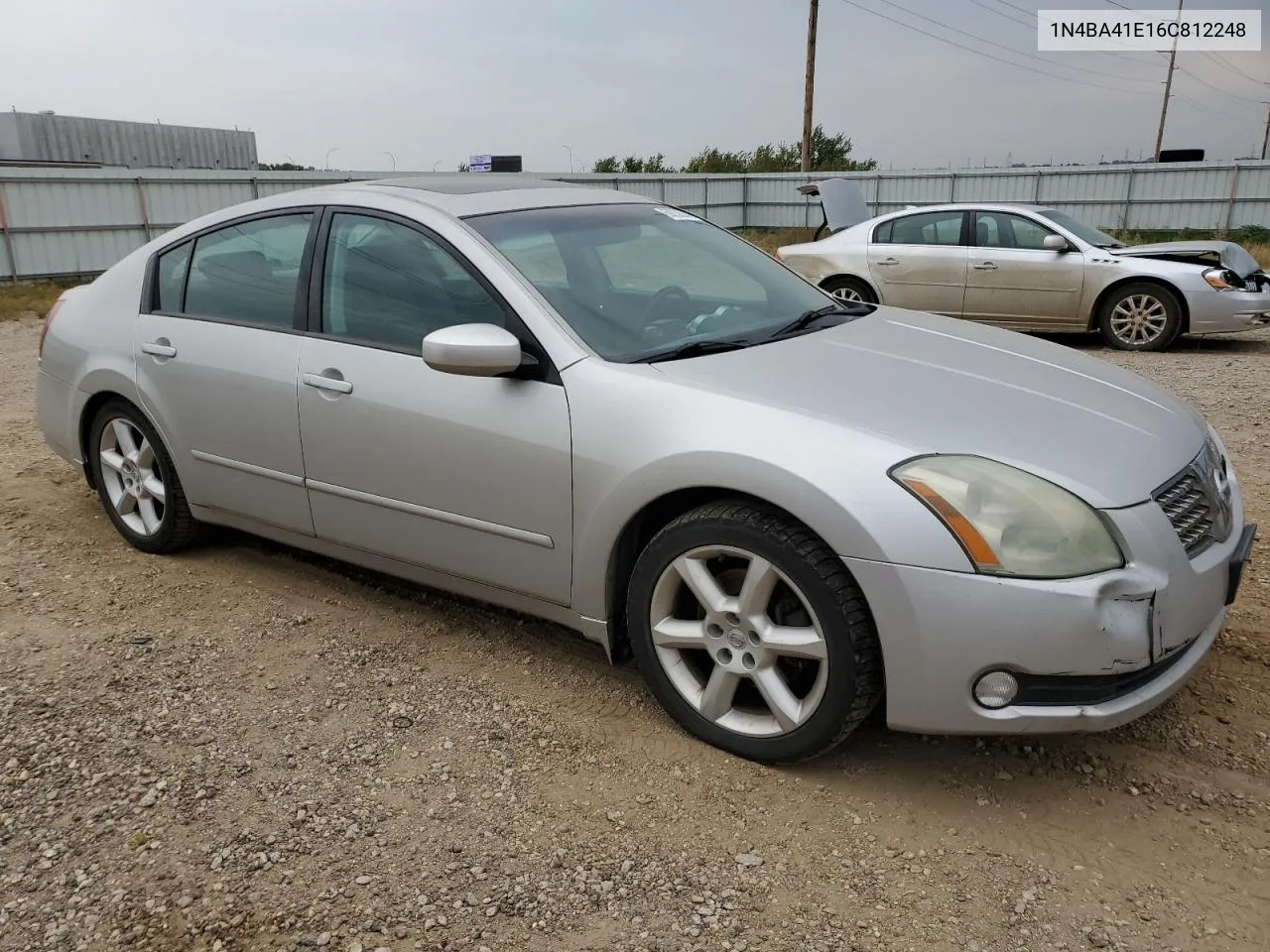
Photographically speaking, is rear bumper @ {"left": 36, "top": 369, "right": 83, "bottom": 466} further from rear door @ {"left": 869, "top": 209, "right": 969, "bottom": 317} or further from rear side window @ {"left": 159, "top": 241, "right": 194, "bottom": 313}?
rear door @ {"left": 869, "top": 209, "right": 969, "bottom": 317}

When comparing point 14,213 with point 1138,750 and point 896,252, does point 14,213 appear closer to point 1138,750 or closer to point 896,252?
point 896,252

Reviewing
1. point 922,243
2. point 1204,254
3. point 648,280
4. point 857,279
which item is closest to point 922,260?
point 922,243

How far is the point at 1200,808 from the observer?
2557 mm

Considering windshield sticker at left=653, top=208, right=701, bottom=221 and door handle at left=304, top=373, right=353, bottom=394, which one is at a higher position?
windshield sticker at left=653, top=208, right=701, bottom=221

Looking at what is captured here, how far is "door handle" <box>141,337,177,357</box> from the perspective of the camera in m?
3.94

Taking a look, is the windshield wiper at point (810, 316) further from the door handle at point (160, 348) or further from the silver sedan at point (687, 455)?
the door handle at point (160, 348)

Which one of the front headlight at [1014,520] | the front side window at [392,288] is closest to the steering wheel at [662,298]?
the front side window at [392,288]

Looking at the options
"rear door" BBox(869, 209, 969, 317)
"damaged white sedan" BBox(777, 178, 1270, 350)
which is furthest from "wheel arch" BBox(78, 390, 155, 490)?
"rear door" BBox(869, 209, 969, 317)

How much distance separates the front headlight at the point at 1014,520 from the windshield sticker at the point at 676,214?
193 centimetres

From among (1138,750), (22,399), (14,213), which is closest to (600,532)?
(1138,750)

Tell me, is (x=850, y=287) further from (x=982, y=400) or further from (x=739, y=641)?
(x=739, y=641)

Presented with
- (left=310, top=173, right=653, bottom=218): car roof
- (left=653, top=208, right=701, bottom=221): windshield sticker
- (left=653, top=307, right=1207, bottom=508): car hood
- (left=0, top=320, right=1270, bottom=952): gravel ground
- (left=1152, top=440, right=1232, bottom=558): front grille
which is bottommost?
(left=0, top=320, right=1270, bottom=952): gravel ground

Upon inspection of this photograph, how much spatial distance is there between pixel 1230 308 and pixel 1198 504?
7.64 meters

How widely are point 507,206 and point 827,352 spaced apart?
1250 millimetres
